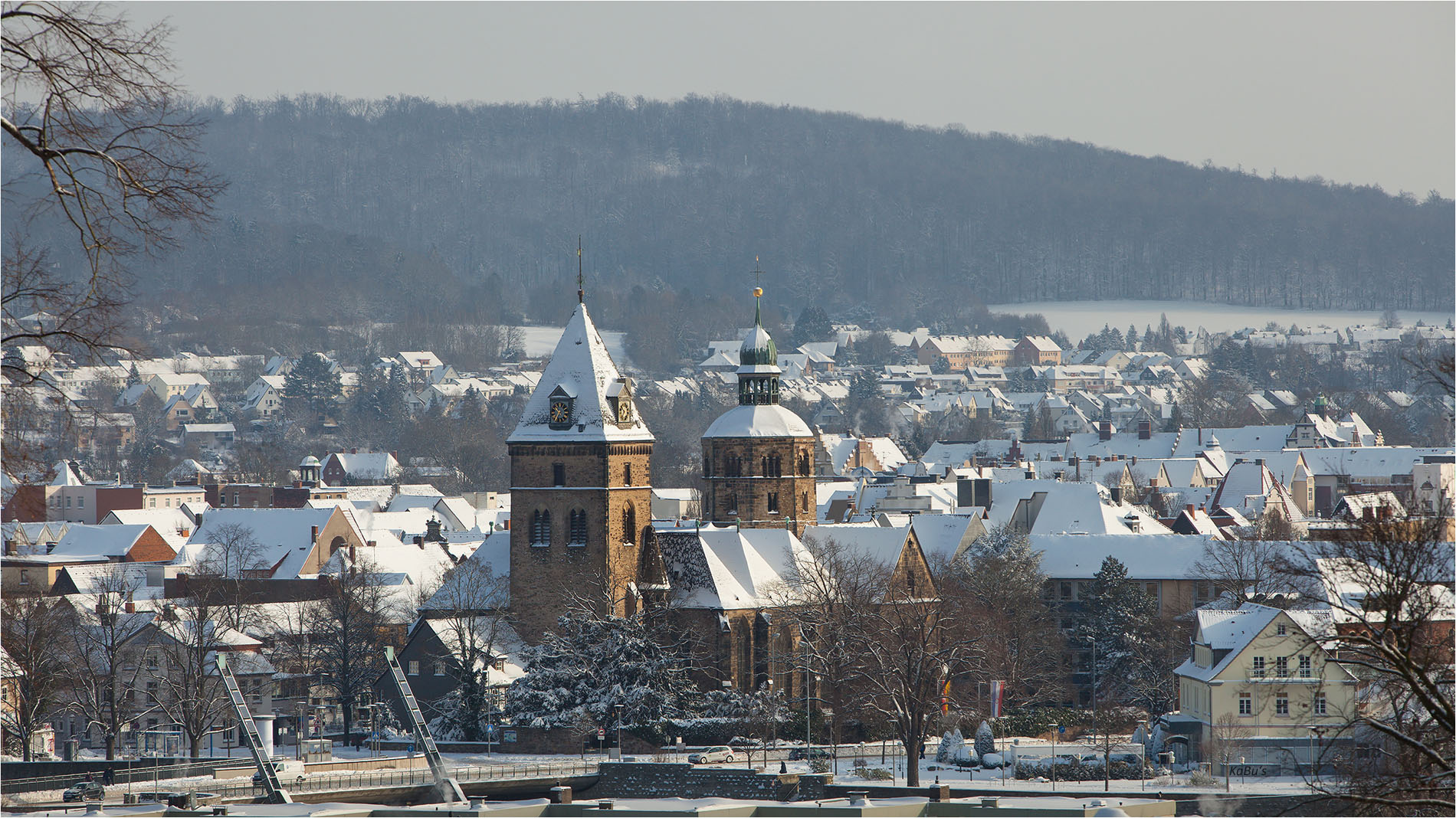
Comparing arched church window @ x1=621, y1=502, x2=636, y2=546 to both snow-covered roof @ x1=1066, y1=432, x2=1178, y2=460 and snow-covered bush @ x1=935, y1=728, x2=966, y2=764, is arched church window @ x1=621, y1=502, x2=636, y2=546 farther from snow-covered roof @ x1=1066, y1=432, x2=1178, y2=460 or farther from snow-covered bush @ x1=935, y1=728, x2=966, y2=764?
snow-covered roof @ x1=1066, y1=432, x2=1178, y2=460

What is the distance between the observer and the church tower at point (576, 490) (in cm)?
7400

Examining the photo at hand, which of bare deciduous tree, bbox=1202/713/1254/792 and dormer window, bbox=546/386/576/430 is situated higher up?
dormer window, bbox=546/386/576/430

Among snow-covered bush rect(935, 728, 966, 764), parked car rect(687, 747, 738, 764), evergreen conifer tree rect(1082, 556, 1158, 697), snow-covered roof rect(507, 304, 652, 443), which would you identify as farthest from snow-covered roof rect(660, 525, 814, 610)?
evergreen conifer tree rect(1082, 556, 1158, 697)

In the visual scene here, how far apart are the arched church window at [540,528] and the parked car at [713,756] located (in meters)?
9.47

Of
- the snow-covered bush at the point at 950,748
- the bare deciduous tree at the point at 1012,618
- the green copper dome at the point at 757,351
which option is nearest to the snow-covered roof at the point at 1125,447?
the bare deciduous tree at the point at 1012,618

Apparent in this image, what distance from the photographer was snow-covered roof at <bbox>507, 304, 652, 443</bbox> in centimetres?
7406

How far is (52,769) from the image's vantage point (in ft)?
210

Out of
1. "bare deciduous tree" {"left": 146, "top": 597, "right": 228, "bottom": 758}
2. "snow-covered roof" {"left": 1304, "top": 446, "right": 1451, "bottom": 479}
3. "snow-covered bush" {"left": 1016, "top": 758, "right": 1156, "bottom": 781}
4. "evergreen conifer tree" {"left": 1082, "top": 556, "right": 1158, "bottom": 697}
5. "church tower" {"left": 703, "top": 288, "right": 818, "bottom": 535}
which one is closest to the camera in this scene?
"snow-covered bush" {"left": 1016, "top": 758, "right": 1156, "bottom": 781}

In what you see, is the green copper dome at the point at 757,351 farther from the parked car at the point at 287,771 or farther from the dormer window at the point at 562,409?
the parked car at the point at 287,771

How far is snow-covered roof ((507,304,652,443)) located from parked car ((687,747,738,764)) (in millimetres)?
11154

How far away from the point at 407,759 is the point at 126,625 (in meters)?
18.4

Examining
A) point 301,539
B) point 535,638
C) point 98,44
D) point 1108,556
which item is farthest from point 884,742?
point 98,44

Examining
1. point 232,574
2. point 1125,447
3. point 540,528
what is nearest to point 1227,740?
point 540,528

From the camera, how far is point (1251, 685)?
6688 cm
